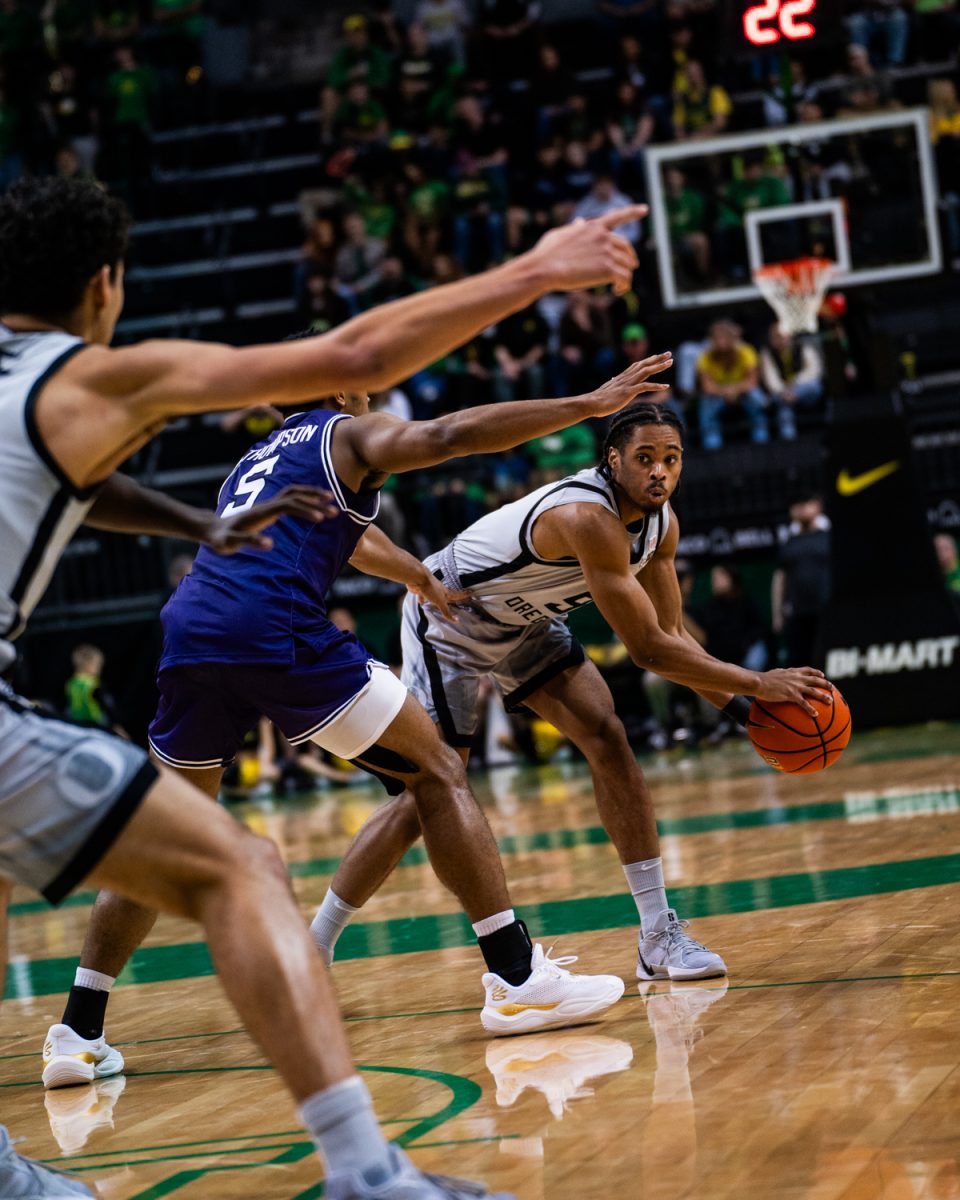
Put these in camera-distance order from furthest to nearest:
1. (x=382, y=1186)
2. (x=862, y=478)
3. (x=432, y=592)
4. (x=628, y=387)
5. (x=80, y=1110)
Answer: (x=862, y=478) < (x=432, y=592) < (x=628, y=387) < (x=80, y=1110) < (x=382, y=1186)

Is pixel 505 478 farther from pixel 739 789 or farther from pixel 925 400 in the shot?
pixel 739 789

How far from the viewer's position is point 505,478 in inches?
622

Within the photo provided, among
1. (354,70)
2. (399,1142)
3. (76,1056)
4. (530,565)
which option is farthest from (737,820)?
(354,70)

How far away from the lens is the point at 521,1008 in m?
4.67

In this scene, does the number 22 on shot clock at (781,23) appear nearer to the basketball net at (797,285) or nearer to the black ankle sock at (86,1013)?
the basketball net at (797,285)

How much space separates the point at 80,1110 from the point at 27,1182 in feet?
3.44

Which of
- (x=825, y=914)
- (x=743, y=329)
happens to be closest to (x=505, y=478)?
(x=743, y=329)

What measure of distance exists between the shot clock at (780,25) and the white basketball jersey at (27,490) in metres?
10.1

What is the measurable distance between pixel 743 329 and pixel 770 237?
3411 millimetres

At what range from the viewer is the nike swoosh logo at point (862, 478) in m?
12.8

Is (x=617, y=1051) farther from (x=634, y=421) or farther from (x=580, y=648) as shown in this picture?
(x=634, y=421)

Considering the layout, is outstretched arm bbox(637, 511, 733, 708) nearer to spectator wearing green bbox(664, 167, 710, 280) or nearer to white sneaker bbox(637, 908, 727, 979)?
white sneaker bbox(637, 908, 727, 979)

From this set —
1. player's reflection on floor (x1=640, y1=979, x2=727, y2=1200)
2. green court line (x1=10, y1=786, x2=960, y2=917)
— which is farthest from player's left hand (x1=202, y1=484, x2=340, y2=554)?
green court line (x1=10, y1=786, x2=960, y2=917)

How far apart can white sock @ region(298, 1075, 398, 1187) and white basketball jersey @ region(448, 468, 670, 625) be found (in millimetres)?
2930
